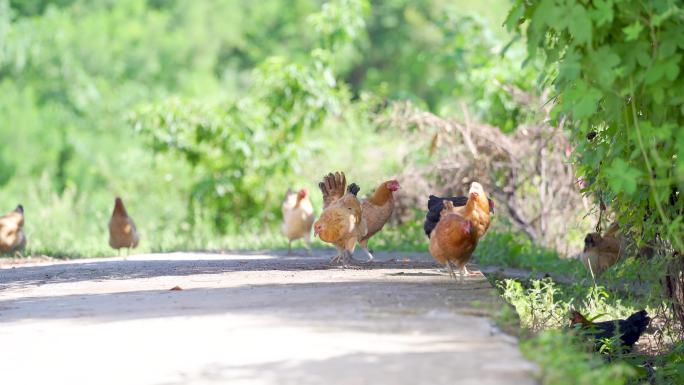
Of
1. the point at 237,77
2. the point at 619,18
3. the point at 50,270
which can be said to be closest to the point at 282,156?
the point at 50,270

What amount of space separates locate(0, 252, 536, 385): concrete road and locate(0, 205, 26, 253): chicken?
16.9ft

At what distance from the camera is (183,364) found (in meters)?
6.70

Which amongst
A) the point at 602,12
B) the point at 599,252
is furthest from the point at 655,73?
the point at 599,252

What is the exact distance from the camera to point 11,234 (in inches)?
632

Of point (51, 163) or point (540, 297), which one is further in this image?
point (51, 163)

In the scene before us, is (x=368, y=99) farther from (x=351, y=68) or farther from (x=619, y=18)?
(x=351, y=68)

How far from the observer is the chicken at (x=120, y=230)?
15750 millimetres

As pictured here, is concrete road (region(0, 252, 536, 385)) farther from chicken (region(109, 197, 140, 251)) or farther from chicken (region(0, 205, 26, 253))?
chicken (region(0, 205, 26, 253))

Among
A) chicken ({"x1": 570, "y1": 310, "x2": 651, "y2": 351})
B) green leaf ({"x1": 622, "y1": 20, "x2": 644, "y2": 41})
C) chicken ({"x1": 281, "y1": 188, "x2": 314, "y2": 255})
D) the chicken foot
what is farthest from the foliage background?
green leaf ({"x1": 622, "y1": 20, "x2": 644, "y2": 41})

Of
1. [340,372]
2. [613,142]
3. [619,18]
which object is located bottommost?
[340,372]

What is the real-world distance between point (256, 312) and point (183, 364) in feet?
4.99

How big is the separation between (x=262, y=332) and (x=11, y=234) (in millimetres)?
9470

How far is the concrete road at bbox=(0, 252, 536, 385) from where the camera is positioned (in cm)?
621

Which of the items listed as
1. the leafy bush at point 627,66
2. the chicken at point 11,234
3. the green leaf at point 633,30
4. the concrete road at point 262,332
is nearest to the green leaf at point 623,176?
the leafy bush at point 627,66
